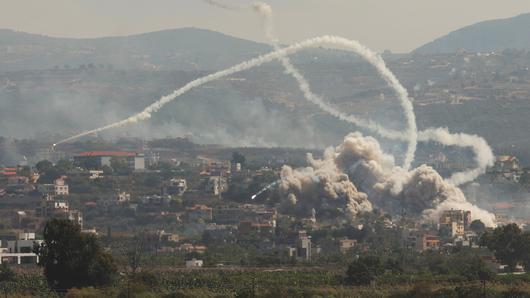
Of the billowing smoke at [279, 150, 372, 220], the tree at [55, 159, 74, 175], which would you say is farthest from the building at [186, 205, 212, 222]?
the tree at [55, 159, 74, 175]

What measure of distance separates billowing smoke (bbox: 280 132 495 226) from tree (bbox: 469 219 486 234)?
5.98ft

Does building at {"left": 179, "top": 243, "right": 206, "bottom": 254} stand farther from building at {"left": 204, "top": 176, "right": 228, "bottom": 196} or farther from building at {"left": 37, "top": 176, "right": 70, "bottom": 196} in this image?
building at {"left": 37, "top": 176, "right": 70, "bottom": 196}

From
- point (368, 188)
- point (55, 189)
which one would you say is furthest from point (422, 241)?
point (55, 189)

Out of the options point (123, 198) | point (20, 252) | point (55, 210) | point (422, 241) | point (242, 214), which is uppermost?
point (123, 198)

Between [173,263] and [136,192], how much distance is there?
72.6 metres

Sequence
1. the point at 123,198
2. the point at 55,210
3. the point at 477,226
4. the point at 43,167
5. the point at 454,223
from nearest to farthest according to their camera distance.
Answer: the point at 454,223
the point at 477,226
the point at 55,210
the point at 123,198
the point at 43,167

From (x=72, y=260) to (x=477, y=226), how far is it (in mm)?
63788

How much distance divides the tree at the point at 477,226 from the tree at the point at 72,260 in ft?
195

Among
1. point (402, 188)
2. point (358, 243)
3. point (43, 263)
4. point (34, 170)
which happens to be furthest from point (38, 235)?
point (34, 170)

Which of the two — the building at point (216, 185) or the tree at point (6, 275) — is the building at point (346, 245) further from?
the building at point (216, 185)

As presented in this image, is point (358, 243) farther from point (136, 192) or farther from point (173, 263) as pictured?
point (136, 192)

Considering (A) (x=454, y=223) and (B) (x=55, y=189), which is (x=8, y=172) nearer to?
(B) (x=55, y=189)

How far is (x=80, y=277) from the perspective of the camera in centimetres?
8206

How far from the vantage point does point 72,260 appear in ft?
270
